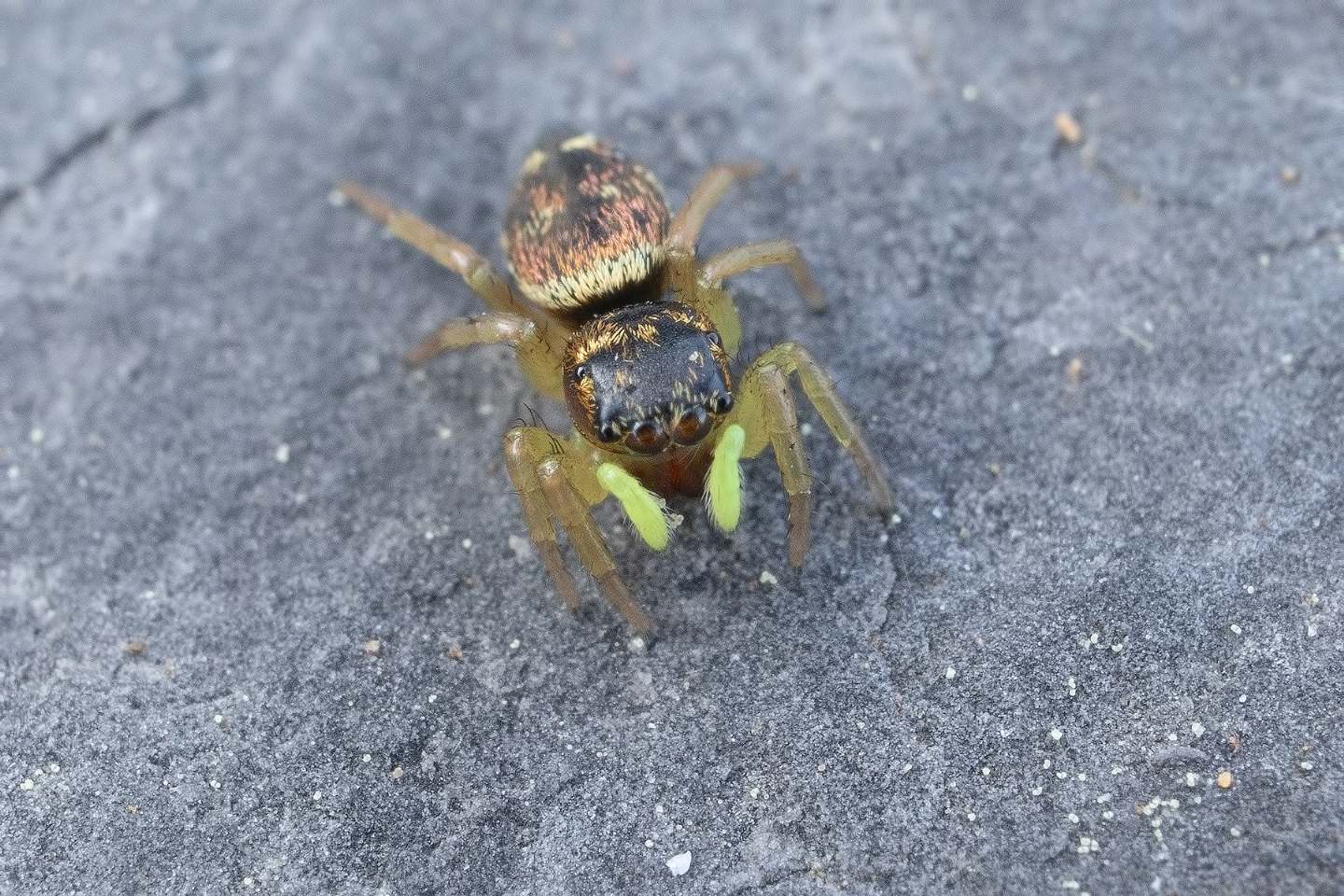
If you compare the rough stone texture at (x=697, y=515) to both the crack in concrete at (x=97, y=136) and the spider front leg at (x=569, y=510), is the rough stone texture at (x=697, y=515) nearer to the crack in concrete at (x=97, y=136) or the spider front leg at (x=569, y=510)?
the crack in concrete at (x=97, y=136)

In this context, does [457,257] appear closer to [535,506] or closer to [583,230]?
[583,230]

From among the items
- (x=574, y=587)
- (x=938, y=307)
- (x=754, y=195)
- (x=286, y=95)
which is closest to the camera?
(x=574, y=587)

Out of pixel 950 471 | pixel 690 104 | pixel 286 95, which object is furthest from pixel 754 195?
pixel 286 95

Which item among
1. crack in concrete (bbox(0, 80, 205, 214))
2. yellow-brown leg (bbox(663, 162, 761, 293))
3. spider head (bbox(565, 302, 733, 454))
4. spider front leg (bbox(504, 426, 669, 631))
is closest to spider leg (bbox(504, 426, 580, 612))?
spider front leg (bbox(504, 426, 669, 631))

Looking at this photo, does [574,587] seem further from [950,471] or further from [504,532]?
[950,471]

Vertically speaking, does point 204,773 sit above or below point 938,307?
below

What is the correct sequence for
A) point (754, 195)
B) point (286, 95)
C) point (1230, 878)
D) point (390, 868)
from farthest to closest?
point (286, 95) < point (754, 195) < point (390, 868) < point (1230, 878)

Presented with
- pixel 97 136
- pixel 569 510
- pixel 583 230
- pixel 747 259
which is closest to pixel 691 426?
pixel 569 510
